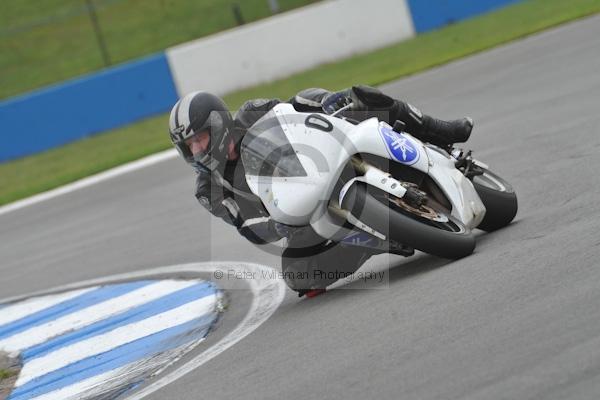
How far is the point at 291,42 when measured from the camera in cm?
2127

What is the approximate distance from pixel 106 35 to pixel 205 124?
64.2ft

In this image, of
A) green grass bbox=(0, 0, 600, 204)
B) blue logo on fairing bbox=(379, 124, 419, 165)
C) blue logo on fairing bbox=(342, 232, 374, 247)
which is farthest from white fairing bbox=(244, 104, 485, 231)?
green grass bbox=(0, 0, 600, 204)

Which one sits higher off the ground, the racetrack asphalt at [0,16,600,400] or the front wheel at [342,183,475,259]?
the front wheel at [342,183,475,259]

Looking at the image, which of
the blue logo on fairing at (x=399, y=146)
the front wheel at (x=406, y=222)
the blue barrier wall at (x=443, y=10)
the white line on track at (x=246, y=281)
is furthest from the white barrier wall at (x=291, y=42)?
the front wheel at (x=406, y=222)

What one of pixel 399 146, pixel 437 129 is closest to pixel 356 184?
pixel 399 146

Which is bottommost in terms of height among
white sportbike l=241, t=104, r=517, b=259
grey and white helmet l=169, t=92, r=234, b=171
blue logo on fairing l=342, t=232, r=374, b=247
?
blue logo on fairing l=342, t=232, r=374, b=247

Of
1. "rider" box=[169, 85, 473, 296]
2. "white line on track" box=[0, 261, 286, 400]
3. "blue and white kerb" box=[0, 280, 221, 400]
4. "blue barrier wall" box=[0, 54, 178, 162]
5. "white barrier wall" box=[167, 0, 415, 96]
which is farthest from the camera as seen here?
"white barrier wall" box=[167, 0, 415, 96]

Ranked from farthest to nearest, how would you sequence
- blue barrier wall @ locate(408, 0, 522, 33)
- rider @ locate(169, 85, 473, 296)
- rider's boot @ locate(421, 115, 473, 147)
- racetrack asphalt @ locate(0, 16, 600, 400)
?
blue barrier wall @ locate(408, 0, 522, 33)
rider's boot @ locate(421, 115, 473, 147)
rider @ locate(169, 85, 473, 296)
racetrack asphalt @ locate(0, 16, 600, 400)

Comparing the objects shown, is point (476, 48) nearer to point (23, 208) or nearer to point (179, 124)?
point (23, 208)

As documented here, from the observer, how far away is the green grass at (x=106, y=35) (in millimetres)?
24406

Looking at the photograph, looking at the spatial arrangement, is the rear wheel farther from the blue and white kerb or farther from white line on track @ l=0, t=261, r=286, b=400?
the blue and white kerb

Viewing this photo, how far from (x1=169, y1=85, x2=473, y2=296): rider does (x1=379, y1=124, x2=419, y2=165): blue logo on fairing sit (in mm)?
240

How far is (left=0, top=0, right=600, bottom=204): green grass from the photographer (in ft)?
57.0

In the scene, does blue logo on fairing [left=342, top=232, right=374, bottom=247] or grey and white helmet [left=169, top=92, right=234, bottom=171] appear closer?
blue logo on fairing [left=342, top=232, right=374, bottom=247]
